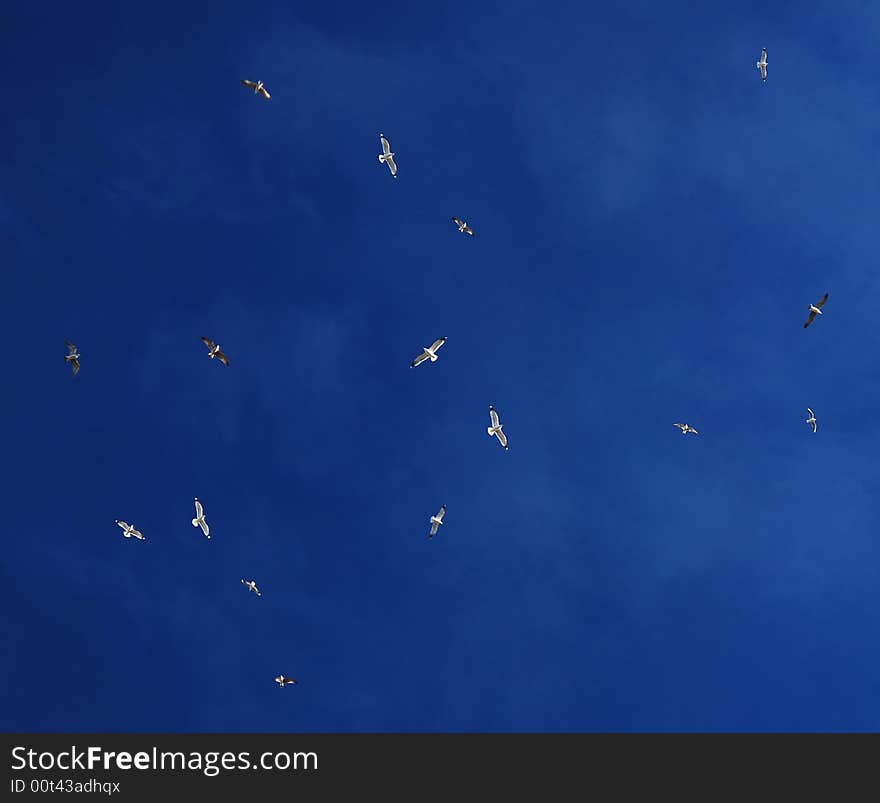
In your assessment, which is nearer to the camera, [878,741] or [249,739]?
[249,739]

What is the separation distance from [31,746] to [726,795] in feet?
124

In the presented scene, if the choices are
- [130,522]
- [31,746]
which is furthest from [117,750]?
[130,522]

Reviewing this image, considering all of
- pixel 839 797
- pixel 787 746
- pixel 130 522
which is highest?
pixel 130 522

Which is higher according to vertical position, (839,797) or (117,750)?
(117,750)

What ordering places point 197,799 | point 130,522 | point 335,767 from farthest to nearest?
point 130,522 → point 335,767 → point 197,799

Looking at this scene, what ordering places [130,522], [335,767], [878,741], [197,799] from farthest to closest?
[130,522] < [878,741] < [335,767] < [197,799]

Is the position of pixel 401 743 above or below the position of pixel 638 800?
above

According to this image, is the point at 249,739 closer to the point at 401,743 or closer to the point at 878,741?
the point at 401,743

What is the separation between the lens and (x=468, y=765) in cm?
7731

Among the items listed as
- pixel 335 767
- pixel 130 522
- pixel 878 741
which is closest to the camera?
pixel 335 767

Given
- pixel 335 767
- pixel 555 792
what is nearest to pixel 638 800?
pixel 555 792

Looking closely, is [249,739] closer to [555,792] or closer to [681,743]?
[555,792]

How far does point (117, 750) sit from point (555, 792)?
2380cm

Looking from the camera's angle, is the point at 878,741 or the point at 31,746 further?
the point at 878,741
